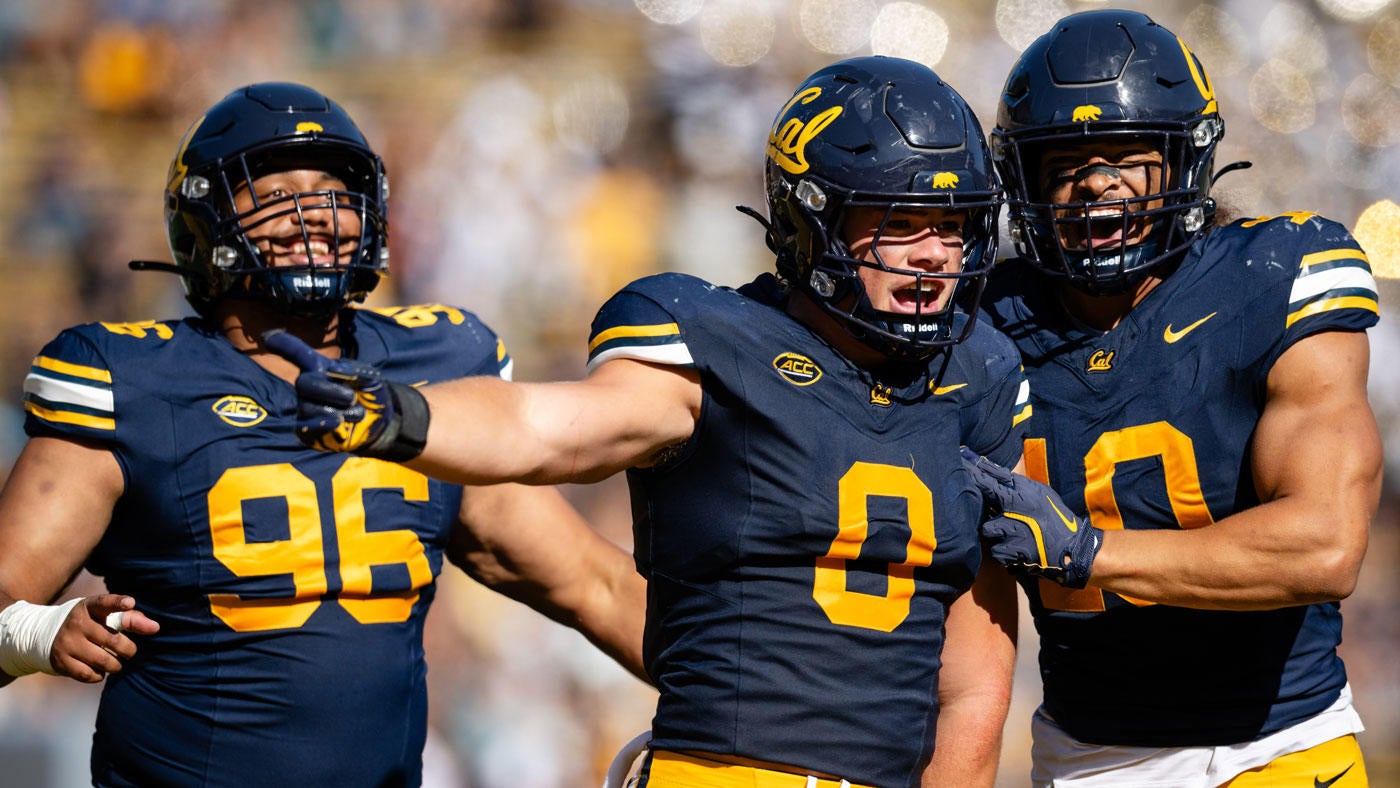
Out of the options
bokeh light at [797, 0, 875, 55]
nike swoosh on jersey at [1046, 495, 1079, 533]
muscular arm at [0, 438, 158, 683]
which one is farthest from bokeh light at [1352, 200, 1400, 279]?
muscular arm at [0, 438, 158, 683]

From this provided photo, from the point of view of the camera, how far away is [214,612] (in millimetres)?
2670

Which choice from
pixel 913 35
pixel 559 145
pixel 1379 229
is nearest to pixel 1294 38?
pixel 1379 229

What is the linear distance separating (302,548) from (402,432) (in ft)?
3.44

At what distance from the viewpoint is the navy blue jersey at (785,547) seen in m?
2.16

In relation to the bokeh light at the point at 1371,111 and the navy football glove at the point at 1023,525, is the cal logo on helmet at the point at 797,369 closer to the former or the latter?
the navy football glove at the point at 1023,525

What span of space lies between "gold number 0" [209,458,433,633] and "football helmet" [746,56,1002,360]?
3.16ft

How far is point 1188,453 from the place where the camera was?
8.70 ft

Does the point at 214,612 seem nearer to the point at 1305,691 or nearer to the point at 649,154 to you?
the point at 1305,691

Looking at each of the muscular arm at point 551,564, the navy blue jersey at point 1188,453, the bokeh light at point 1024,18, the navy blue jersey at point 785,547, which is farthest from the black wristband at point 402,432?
the bokeh light at point 1024,18

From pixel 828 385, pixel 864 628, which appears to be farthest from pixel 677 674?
pixel 828 385

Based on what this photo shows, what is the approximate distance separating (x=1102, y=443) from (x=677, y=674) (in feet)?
3.22

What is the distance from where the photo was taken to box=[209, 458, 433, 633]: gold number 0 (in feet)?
8.77

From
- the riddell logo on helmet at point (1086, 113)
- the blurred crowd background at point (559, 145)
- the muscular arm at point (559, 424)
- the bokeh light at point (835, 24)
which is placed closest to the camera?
the muscular arm at point (559, 424)

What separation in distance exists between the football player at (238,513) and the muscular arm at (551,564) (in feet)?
0.44
